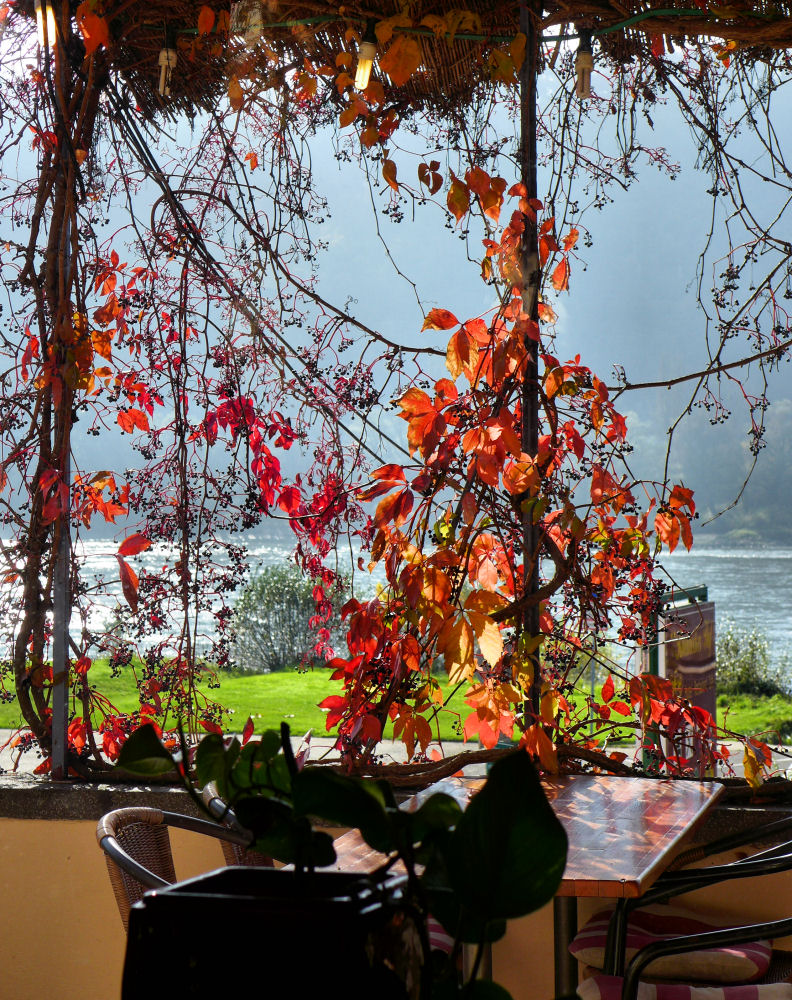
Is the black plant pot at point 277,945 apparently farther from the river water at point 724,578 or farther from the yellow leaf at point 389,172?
the yellow leaf at point 389,172

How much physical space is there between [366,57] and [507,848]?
1910 millimetres

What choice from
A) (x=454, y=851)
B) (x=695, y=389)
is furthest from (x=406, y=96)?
(x=454, y=851)

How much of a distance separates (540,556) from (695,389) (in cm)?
53

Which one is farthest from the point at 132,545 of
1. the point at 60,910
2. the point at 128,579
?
the point at 60,910

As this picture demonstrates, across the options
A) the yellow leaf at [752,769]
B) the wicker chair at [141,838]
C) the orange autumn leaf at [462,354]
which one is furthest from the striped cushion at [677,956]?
the orange autumn leaf at [462,354]

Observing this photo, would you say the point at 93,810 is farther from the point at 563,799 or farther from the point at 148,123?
the point at 148,123

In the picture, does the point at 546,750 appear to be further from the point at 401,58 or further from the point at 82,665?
the point at 401,58

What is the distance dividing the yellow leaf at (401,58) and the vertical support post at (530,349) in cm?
24

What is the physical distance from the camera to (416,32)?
2127 millimetres

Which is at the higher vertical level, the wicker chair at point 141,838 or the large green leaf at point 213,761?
the large green leaf at point 213,761

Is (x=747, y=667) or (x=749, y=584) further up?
(x=749, y=584)

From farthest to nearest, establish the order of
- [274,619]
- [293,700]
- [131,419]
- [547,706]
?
[293,700], [274,619], [131,419], [547,706]

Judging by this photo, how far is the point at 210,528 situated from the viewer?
7.77 ft

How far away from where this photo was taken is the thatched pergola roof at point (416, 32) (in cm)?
210
